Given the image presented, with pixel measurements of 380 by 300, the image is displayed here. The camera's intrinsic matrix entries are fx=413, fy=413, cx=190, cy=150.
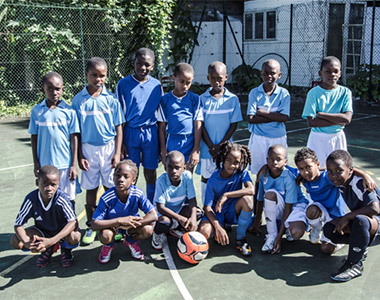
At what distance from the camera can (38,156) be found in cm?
386

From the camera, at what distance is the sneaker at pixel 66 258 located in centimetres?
352

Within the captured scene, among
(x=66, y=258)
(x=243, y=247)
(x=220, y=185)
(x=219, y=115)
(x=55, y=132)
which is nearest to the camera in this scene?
(x=66, y=258)

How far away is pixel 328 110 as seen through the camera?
4.29 meters

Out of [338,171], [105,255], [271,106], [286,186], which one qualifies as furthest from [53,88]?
[338,171]

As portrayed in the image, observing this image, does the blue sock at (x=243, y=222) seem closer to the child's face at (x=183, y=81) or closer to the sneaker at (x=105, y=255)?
the sneaker at (x=105, y=255)

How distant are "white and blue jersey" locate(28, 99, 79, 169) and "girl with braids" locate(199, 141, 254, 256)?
1.39m

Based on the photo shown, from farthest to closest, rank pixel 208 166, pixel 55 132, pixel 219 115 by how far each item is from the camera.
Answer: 1. pixel 208 166
2. pixel 219 115
3. pixel 55 132

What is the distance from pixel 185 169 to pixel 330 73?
5.78ft

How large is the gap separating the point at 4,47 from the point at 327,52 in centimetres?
1015

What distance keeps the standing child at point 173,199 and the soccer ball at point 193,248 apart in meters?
0.19

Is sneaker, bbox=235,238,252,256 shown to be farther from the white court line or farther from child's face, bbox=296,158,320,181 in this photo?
child's face, bbox=296,158,320,181

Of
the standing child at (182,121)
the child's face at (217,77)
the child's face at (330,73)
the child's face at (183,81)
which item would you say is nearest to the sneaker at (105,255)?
the standing child at (182,121)

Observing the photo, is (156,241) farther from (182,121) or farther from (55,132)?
(55,132)

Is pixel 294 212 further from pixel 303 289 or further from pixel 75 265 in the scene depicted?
pixel 75 265
